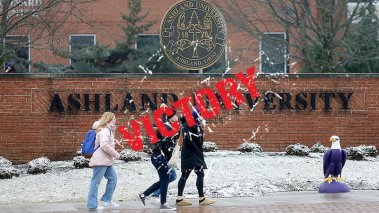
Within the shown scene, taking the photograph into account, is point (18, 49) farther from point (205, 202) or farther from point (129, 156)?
point (205, 202)

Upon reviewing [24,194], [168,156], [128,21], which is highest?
[128,21]

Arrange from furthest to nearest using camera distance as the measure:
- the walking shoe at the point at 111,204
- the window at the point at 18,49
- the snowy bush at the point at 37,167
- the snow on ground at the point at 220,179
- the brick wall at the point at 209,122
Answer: the window at the point at 18,49
the brick wall at the point at 209,122
the snowy bush at the point at 37,167
the snow on ground at the point at 220,179
the walking shoe at the point at 111,204

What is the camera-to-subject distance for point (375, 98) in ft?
75.3

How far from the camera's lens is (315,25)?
29.6 metres

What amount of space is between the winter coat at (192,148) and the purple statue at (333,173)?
3.23 meters

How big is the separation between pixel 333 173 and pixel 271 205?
254cm

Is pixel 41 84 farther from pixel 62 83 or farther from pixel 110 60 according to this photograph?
pixel 110 60

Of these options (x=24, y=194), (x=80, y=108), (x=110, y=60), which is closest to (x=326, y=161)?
(x=24, y=194)

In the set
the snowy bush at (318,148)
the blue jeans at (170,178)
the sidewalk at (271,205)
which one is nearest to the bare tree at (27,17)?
the snowy bush at (318,148)

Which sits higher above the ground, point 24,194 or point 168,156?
point 168,156

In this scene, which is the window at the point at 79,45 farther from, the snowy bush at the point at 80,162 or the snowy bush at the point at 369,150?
the snowy bush at the point at 369,150

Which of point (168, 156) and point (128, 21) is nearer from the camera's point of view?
point (168, 156)

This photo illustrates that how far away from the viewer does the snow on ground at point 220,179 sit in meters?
15.9

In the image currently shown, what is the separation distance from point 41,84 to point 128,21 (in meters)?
12.5
